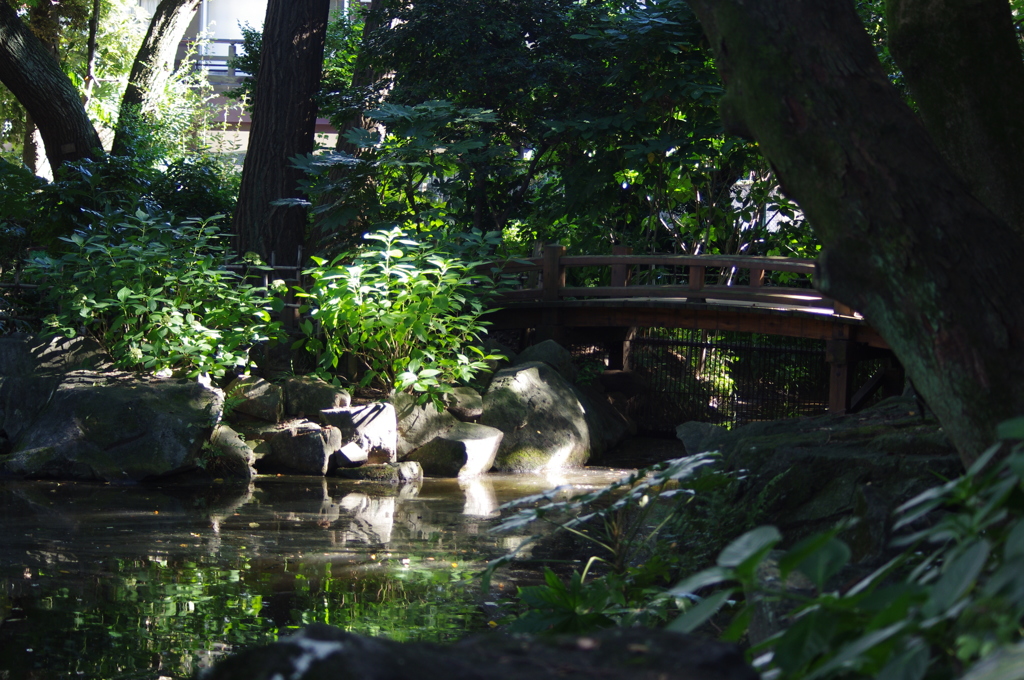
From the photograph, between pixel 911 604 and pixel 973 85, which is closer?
pixel 911 604

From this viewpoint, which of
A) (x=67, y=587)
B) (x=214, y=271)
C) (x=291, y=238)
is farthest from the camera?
(x=291, y=238)

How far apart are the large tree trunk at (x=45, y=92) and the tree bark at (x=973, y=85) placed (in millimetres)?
11082

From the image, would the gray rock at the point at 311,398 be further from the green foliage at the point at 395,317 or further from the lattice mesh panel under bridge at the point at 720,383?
the lattice mesh panel under bridge at the point at 720,383

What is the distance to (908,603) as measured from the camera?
1154 mm

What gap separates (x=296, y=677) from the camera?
1.15m

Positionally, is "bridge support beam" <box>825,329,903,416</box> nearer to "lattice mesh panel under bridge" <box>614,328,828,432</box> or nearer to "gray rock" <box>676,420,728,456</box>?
"lattice mesh panel under bridge" <box>614,328,828,432</box>

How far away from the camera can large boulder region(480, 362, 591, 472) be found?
955 centimetres

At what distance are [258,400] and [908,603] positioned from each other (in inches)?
324

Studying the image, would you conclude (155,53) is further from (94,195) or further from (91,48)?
(94,195)

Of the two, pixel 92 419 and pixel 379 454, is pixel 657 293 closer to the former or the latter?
pixel 379 454

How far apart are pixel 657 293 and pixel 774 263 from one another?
1.54 meters

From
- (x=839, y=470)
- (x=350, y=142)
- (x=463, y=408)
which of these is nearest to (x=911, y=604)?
(x=839, y=470)

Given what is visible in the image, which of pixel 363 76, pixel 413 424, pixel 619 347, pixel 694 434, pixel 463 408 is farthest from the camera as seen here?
pixel 619 347

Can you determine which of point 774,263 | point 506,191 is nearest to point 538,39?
point 506,191
